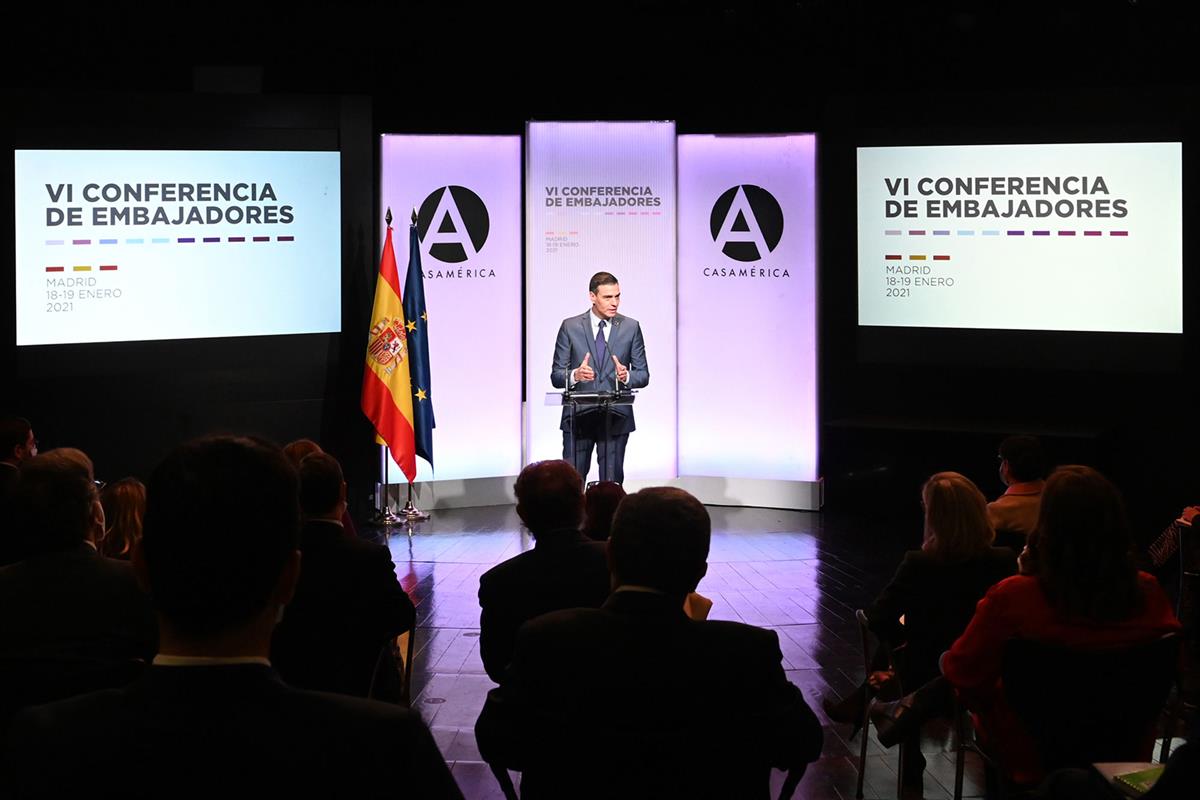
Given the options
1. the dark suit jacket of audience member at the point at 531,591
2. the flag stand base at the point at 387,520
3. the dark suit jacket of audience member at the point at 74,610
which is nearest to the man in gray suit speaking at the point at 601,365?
the flag stand base at the point at 387,520

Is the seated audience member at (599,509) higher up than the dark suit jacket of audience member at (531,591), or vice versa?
the seated audience member at (599,509)

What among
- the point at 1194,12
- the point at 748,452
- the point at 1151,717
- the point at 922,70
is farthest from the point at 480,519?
the point at 1151,717

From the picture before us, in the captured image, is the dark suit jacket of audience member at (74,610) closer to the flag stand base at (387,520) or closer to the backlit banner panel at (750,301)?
the flag stand base at (387,520)

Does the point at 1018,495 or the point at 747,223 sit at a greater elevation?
the point at 747,223

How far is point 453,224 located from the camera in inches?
358

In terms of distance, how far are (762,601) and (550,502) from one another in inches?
134

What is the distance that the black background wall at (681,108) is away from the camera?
8055 mm

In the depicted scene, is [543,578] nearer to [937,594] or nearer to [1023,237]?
[937,594]

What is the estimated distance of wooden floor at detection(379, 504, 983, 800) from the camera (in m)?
4.03

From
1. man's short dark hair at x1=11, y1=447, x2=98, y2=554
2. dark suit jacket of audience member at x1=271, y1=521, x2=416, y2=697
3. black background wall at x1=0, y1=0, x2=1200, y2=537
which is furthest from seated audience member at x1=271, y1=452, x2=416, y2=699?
black background wall at x1=0, y1=0, x2=1200, y2=537

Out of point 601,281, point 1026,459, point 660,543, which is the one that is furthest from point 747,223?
point 660,543

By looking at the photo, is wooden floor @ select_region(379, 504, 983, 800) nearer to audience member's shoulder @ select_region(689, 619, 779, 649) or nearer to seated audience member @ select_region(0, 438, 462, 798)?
audience member's shoulder @ select_region(689, 619, 779, 649)

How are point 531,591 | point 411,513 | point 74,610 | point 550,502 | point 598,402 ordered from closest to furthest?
point 74,610, point 531,591, point 550,502, point 598,402, point 411,513


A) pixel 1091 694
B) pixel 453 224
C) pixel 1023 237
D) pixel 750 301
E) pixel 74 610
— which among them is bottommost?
pixel 1091 694
